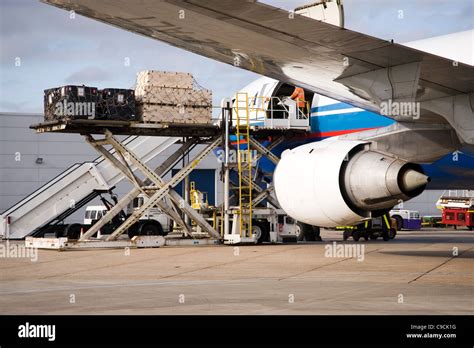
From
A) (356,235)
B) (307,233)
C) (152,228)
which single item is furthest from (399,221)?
(152,228)

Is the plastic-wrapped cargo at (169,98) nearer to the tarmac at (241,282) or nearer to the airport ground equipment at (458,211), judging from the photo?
the tarmac at (241,282)

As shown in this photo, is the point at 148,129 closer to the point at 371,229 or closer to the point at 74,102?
the point at 74,102

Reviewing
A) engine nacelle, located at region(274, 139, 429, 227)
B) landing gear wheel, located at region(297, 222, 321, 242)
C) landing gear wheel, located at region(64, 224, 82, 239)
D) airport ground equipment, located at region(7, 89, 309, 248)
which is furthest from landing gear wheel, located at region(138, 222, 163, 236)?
engine nacelle, located at region(274, 139, 429, 227)

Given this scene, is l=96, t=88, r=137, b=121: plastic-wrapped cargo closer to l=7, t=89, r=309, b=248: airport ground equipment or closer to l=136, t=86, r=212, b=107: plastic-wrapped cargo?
l=7, t=89, r=309, b=248: airport ground equipment

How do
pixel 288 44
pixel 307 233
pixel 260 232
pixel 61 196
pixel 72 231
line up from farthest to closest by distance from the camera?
pixel 72 231, pixel 61 196, pixel 307 233, pixel 260 232, pixel 288 44

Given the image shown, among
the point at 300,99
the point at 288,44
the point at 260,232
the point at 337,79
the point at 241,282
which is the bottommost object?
the point at 241,282

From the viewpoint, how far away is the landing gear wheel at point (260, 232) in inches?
Result: 984

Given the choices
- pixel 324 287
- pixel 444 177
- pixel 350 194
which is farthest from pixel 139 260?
pixel 444 177

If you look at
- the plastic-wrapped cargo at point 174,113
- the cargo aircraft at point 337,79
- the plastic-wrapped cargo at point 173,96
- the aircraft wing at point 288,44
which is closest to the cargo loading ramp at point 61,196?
the plastic-wrapped cargo at point 174,113

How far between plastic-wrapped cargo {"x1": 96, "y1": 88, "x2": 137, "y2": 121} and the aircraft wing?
8.94 m

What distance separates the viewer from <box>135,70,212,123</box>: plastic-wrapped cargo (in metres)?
23.3

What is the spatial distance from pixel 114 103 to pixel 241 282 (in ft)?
37.8

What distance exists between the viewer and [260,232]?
25031mm
